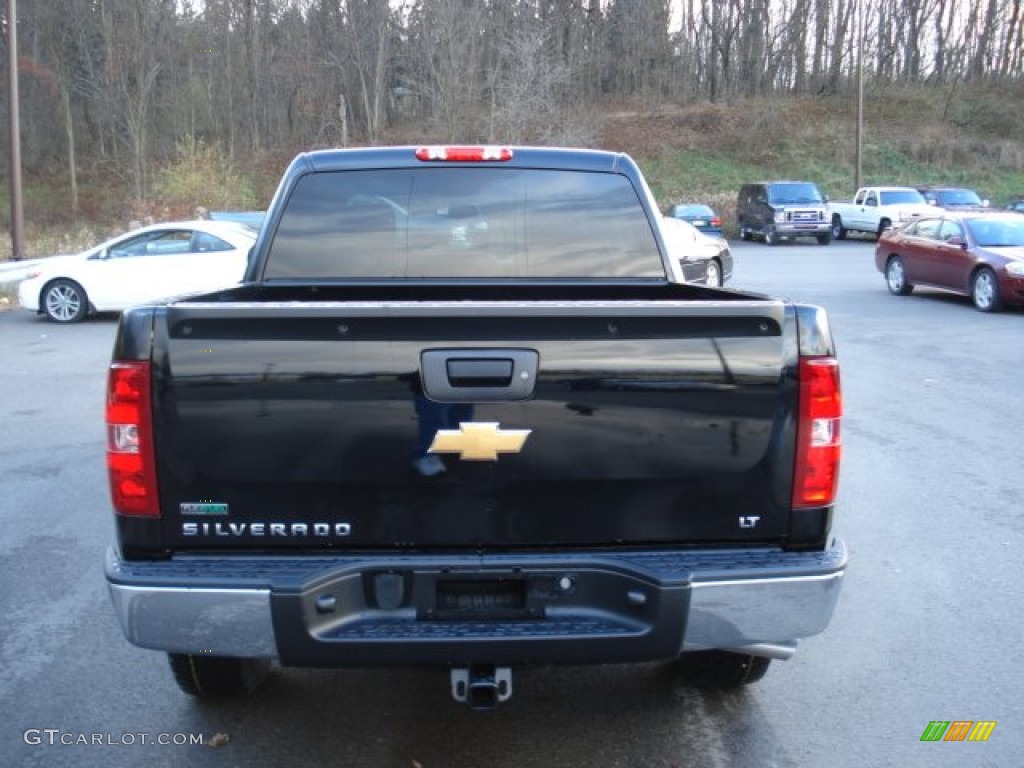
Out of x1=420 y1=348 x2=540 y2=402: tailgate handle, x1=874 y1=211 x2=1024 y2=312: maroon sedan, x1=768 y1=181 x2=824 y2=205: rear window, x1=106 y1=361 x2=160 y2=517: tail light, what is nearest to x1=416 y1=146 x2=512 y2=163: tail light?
x1=420 y1=348 x2=540 y2=402: tailgate handle

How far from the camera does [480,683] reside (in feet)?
10.4

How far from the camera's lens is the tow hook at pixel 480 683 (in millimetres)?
3186

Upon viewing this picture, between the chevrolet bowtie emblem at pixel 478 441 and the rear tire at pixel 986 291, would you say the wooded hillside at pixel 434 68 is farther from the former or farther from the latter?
the chevrolet bowtie emblem at pixel 478 441

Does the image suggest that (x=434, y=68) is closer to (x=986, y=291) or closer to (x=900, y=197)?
(x=900, y=197)

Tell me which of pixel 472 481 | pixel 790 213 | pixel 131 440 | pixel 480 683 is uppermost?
pixel 131 440

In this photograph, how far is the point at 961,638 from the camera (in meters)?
4.87

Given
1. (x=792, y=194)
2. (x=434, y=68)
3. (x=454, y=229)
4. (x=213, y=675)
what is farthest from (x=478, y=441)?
(x=434, y=68)

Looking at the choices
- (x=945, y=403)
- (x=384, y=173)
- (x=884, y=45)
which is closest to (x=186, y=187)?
(x=945, y=403)

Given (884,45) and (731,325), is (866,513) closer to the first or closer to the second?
(731,325)

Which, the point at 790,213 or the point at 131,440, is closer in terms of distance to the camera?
the point at 131,440

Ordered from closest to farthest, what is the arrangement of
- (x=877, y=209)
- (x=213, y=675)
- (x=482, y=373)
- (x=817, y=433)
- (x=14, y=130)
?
(x=482, y=373) → (x=817, y=433) → (x=213, y=675) → (x=14, y=130) → (x=877, y=209)

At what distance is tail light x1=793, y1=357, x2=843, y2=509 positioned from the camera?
3.22 m

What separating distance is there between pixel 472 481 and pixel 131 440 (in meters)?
1.01

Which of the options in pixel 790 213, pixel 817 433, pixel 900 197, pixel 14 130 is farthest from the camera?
pixel 900 197
